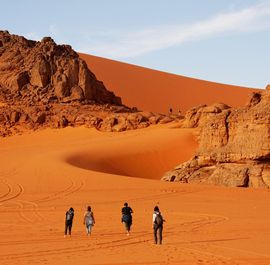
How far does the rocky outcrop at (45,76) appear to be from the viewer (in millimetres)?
39000

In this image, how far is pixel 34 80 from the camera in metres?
39.4

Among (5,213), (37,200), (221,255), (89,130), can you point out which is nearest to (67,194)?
(37,200)

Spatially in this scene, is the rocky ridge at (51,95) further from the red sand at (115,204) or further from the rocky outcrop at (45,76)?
the red sand at (115,204)

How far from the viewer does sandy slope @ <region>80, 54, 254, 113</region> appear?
7638cm

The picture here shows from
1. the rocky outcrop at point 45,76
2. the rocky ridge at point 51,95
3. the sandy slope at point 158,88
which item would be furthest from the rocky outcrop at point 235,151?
the sandy slope at point 158,88

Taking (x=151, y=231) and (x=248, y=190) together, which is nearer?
(x=151, y=231)

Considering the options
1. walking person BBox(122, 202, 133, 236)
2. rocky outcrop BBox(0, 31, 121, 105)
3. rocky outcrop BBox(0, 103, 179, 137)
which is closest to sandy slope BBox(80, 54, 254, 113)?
rocky outcrop BBox(0, 31, 121, 105)

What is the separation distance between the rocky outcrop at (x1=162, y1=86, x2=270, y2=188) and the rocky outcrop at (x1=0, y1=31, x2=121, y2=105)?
1468cm

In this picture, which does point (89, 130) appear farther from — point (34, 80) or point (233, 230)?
point (233, 230)

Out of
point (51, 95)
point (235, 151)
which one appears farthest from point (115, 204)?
point (51, 95)

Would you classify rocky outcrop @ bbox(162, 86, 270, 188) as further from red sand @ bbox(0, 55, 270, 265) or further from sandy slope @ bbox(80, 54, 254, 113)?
sandy slope @ bbox(80, 54, 254, 113)

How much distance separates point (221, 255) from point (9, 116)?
28.1 m

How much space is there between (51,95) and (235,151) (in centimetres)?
1832

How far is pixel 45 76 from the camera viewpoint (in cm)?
3916
